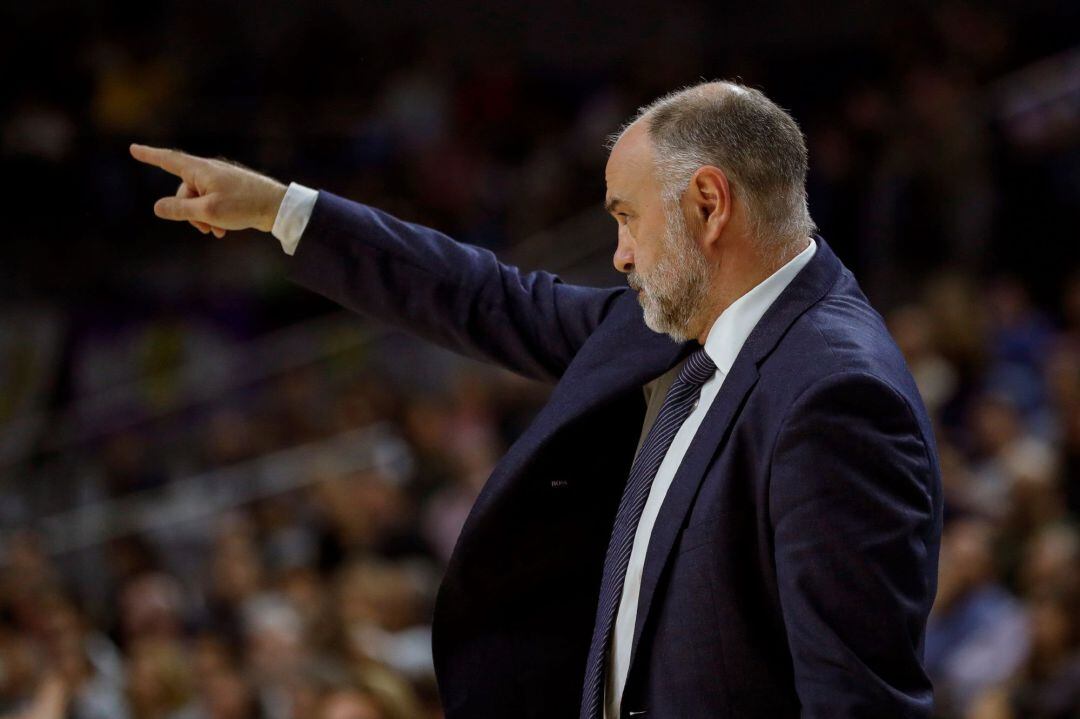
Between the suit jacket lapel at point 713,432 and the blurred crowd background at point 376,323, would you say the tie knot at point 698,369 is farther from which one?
the blurred crowd background at point 376,323

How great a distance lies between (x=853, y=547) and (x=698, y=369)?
0.36 metres

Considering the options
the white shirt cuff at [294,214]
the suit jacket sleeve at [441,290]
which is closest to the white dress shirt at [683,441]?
the suit jacket sleeve at [441,290]

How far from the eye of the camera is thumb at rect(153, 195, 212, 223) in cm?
183

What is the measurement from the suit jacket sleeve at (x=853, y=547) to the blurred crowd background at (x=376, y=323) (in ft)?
5.28

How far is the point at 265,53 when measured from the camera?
8.62 meters

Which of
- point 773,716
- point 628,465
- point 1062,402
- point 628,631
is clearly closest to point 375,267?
point 628,465

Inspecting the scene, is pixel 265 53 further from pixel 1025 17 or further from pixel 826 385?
pixel 826 385

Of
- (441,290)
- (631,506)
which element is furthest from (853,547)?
(441,290)

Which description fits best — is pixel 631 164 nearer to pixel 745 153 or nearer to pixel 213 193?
pixel 745 153

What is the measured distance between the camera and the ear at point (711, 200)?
5.36 ft

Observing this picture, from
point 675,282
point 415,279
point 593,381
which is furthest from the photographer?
point 415,279

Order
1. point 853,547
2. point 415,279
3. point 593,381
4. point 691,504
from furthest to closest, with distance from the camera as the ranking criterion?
point 415,279 < point 593,381 < point 691,504 < point 853,547

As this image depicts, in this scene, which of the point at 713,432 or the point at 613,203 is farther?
the point at 613,203

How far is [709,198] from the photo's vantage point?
5.41ft
